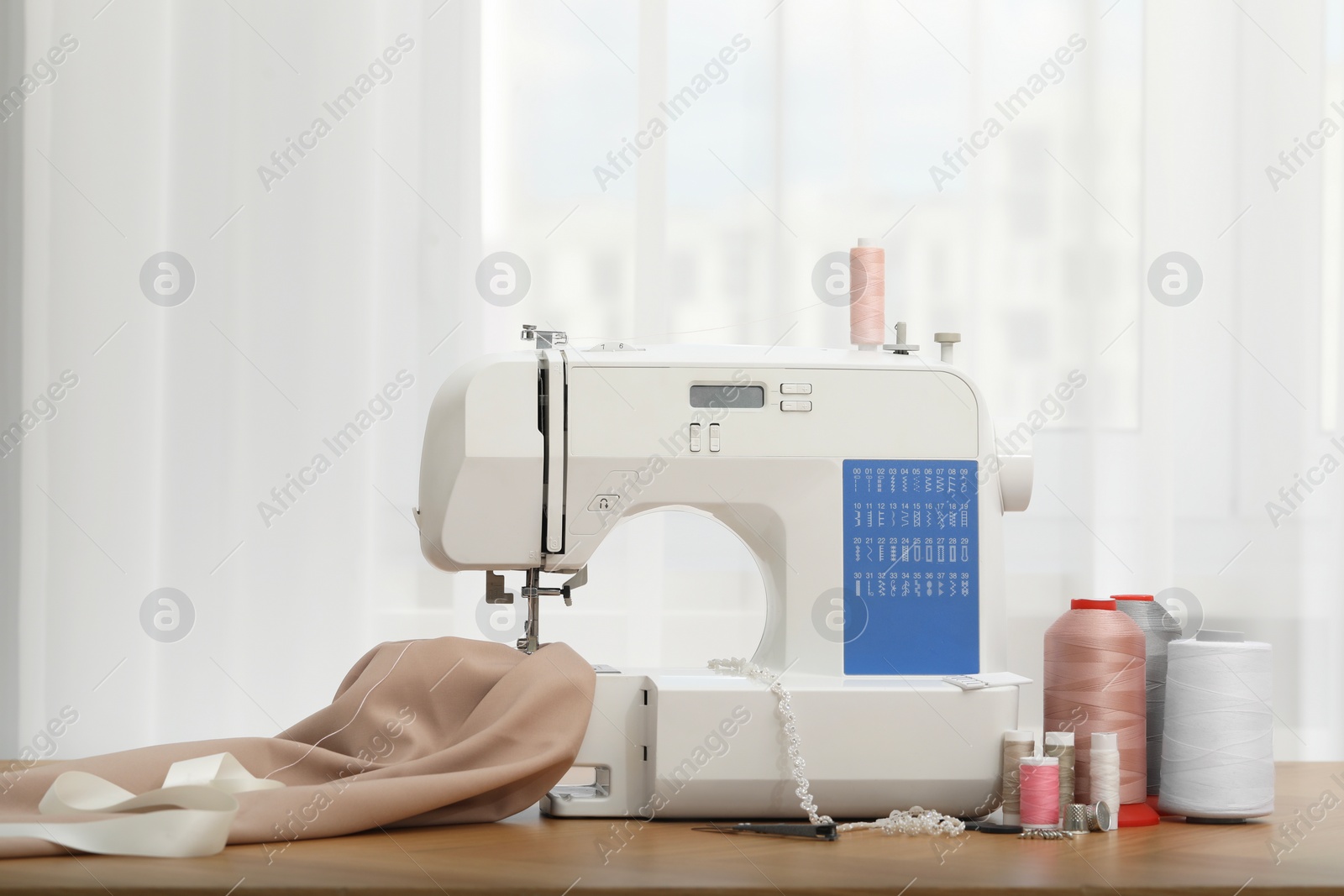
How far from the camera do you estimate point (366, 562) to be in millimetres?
2562

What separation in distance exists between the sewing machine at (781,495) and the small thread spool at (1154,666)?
19cm

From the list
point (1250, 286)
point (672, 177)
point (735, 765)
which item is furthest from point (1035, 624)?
point (735, 765)

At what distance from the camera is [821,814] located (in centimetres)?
135

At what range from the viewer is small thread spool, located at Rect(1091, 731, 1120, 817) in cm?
132

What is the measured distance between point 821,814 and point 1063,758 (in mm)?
275

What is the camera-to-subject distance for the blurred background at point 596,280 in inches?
100.0

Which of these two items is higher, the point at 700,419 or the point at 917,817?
the point at 700,419

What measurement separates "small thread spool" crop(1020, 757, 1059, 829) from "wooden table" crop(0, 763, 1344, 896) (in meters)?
0.05

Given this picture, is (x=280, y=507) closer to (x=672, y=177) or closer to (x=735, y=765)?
(x=672, y=177)

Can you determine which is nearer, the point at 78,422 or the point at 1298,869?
the point at 1298,869

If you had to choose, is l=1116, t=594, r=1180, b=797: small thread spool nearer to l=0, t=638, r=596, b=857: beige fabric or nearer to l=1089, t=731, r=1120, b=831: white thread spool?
l=1089, t=731, r=1120, b=831: white thread spool

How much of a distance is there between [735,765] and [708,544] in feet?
4.15

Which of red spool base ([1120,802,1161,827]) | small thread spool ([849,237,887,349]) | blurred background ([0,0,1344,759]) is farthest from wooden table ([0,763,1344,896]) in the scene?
blurred background ([0,0,1344,759])

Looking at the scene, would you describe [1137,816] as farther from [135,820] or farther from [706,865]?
[135,820]
